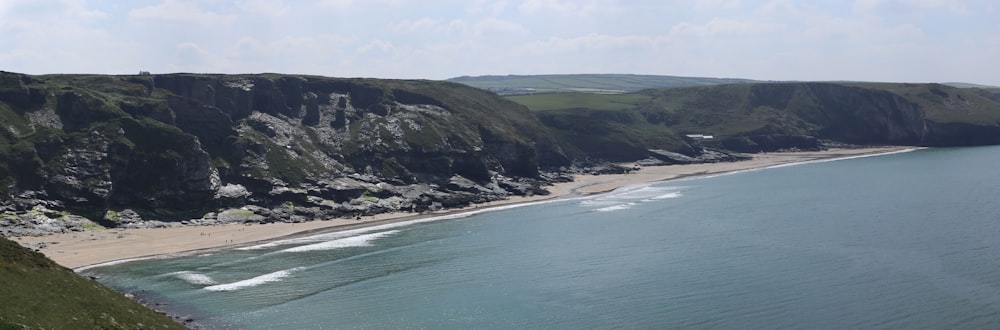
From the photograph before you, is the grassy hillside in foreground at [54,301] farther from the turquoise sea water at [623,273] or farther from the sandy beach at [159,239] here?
the sandy beach at [159,239]

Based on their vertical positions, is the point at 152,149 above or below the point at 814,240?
above

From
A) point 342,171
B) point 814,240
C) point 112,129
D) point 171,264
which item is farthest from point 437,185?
point 814,240

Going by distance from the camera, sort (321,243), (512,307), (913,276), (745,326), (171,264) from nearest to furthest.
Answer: (745,326) < (512,307) < (913,276) < (171,264) < (321,243)

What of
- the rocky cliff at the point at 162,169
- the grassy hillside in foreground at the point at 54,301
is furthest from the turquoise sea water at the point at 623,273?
the rocky cliff at the point at 162,169

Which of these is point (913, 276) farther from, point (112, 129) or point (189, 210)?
point (112, 129)

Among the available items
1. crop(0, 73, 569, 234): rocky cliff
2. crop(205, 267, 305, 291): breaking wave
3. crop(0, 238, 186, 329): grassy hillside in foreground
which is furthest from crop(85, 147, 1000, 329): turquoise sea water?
crop(0, 73, 569, 234): rocky cliff

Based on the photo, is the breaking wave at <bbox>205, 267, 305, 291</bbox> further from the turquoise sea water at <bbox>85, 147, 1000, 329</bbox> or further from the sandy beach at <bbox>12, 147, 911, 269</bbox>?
the sandy beach at <bbox>12, 147, 911, 269</bbox>

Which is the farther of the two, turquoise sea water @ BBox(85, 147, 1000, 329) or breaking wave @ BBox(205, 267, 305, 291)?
breaking wave @ BBox(205, 267, 305, 291)
